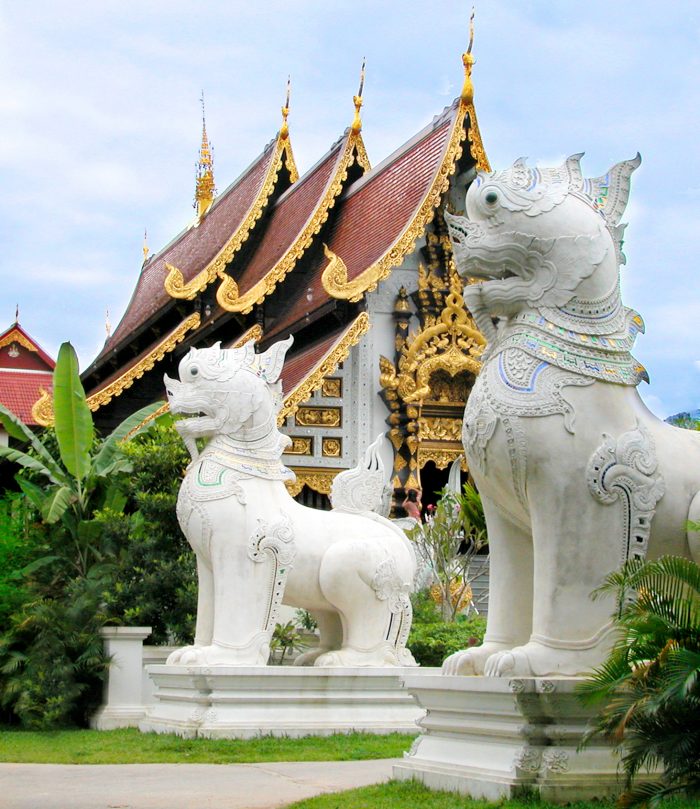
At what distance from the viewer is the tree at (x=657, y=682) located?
3.76m

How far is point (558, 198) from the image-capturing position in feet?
16.4

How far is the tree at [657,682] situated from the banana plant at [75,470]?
740 centimetres

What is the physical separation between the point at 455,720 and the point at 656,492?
1181 mm

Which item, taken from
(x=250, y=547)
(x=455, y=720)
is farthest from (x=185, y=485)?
(x=455, y=720)

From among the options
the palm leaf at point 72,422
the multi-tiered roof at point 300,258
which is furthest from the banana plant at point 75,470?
the multi-tiered roof at point 300,258

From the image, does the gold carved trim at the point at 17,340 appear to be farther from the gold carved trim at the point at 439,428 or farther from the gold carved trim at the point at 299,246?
the gold carved trim at the point at 439,428

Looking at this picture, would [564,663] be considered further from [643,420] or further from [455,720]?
[643,420]

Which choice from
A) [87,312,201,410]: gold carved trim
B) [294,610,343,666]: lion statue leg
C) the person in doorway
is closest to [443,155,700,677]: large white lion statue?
[294,610,343,666]: lion statue leg

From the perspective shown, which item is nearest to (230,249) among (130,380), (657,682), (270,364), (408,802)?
(130,380)

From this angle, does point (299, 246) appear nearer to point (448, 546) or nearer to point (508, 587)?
point (448, 546)

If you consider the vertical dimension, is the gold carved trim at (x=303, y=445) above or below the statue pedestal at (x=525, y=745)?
above

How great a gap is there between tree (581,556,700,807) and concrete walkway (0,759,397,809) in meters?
1.56

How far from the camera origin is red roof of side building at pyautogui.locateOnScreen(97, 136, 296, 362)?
15000mm

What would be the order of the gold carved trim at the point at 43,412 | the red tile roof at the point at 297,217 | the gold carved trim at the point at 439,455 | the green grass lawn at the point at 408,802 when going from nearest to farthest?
the green grass lawn at the point at 408,802
the gold carved trim at the point at 43,412
the gold carved trim at the point at 439,455
the red tile roof at the point at 297,217
